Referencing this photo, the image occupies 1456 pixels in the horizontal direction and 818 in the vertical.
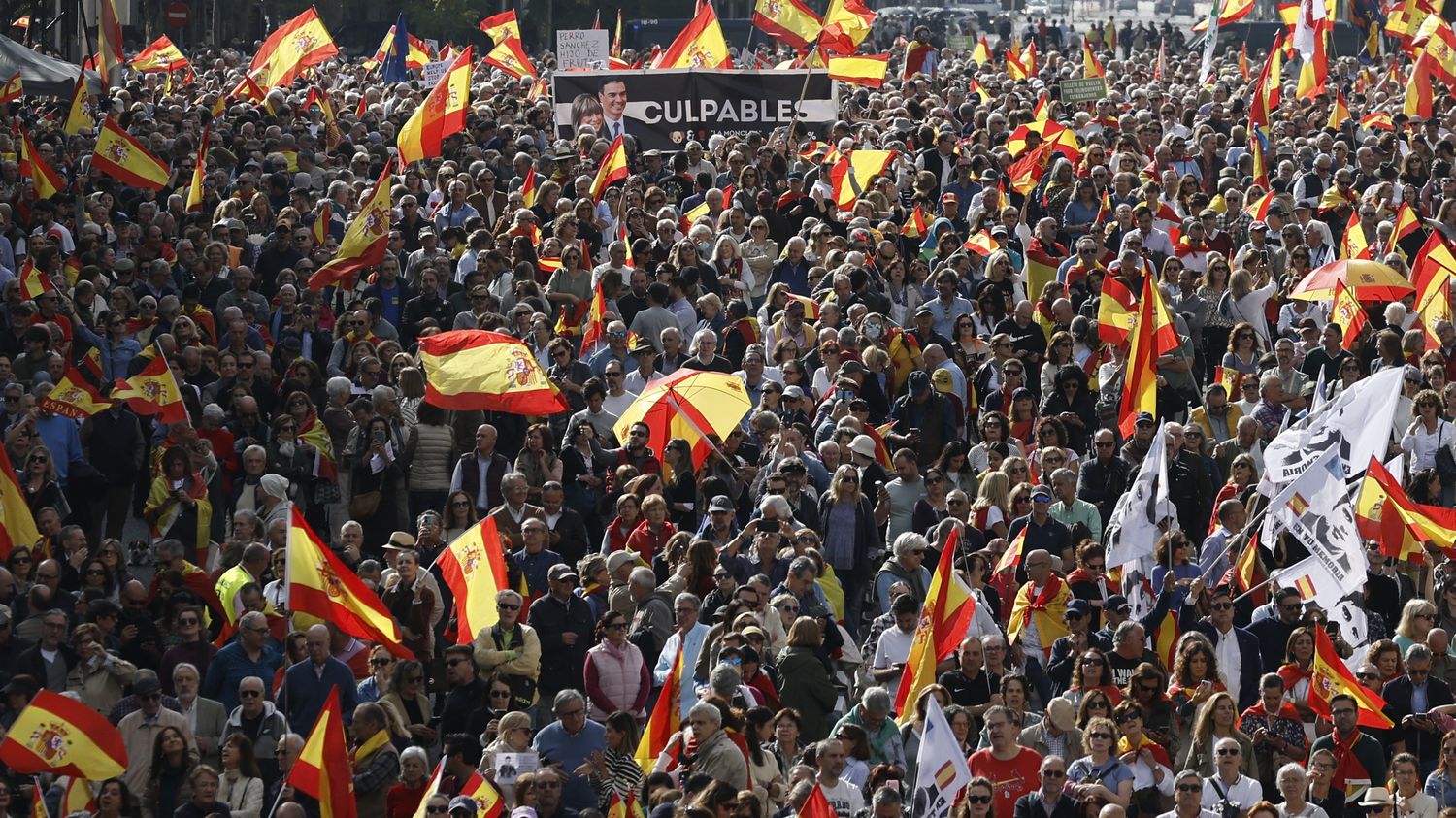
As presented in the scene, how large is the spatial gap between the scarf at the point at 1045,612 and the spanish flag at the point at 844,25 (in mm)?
15462

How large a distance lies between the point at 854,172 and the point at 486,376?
7.90 m

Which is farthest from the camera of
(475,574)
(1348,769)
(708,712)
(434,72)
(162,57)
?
(162,57)

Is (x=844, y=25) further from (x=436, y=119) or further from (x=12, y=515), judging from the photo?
(x=12, y=515)

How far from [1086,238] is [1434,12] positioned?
16469 millimetres

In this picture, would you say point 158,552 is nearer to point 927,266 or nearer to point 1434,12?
Answer: point 927,266

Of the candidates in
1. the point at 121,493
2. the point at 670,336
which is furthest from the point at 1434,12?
the point at 121,493

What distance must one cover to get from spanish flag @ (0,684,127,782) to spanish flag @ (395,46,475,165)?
12.9 metres

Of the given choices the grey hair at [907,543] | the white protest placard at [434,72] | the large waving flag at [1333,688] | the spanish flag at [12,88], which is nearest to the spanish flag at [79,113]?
the spanish flag at [12,88]

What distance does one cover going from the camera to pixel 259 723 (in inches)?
486

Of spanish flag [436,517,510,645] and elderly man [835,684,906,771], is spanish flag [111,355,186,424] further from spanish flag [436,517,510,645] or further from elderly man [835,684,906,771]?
elderly man [835,684,906,771]

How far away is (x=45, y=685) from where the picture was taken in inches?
506

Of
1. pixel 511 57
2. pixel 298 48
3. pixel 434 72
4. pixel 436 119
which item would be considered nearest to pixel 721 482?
pixel 436 119

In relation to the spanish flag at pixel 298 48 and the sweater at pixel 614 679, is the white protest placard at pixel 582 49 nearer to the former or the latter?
the spanish flag at pixel 298 48

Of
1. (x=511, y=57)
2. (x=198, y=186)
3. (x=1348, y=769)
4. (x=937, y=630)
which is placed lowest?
(x=511, y=57)
